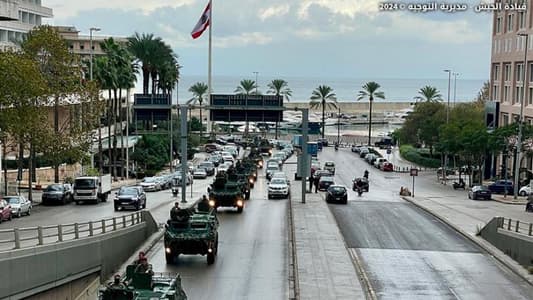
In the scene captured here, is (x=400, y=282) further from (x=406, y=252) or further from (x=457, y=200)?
(x=457, y=200)

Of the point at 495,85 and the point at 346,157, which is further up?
the point at 495,85

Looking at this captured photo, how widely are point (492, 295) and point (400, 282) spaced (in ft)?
10.1

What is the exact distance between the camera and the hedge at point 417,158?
107750 millimetres

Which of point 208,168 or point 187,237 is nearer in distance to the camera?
point 187,237

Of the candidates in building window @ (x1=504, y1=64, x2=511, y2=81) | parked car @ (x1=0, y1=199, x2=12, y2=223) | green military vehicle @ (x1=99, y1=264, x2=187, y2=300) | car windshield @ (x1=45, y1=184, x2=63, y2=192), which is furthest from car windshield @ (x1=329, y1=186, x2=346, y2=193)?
building window @ (x1=504, y1=64, x2=511, y2=81)

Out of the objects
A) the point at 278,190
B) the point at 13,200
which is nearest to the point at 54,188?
the point at 13,200

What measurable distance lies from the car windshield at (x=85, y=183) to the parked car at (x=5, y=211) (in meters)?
11.8

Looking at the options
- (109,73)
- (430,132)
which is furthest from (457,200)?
(430,132)

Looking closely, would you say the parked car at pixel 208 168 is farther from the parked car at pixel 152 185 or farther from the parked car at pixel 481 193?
the parked car at pixel 481 193

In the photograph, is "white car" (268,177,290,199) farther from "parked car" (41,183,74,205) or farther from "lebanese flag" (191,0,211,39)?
"lebanese flag" (191,0,211,39)

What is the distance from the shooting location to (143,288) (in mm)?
19984

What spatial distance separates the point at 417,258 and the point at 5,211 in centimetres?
2035

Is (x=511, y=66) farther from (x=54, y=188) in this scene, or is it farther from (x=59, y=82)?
(x=54, y=188)

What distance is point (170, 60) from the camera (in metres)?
106
